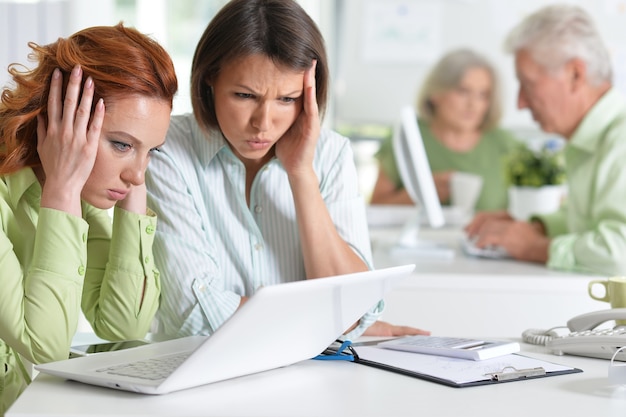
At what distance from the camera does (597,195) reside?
2840mm

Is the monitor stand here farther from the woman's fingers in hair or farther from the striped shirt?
the woman's fingers in hair

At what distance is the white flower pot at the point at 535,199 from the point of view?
11.3ft

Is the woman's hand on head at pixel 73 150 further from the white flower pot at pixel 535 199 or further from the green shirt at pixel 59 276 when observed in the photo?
the white flower pot at pixel 535 199

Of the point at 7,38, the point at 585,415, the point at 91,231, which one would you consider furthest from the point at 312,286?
the point at 7,38

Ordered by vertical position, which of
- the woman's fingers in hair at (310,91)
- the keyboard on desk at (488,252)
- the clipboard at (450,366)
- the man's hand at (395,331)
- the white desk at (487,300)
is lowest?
the white desk at (487,300)

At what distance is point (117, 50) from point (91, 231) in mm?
392

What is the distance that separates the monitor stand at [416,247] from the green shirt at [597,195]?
392mm

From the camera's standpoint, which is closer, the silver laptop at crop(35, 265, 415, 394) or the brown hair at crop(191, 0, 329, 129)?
the silver laptop at crop(35, 265, 415, 394)

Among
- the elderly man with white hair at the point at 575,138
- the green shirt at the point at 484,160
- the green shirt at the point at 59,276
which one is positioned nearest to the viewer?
the green shirt at the point at 59,276

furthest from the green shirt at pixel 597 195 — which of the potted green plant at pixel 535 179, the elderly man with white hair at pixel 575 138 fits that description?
the potted green plant at pixel 535 179

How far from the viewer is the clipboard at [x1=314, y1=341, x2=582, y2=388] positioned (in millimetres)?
1244

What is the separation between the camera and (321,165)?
184cm

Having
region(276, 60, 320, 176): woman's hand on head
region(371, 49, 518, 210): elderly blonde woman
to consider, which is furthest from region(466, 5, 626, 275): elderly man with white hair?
region(371, 49, 518, 210): elderly blonde woman

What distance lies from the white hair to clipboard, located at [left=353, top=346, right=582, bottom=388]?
1.82 meters
